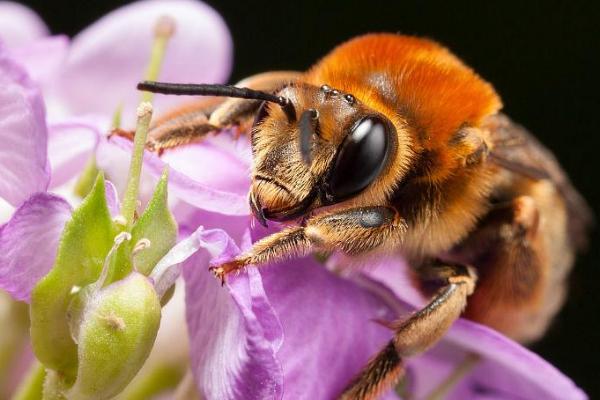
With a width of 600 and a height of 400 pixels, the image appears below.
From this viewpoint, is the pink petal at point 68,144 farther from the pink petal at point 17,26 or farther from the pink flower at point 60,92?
the pink petal at point 17,26

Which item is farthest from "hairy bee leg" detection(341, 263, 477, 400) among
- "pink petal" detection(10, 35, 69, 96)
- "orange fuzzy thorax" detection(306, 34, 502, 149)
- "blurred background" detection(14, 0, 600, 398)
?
"blurred background" detection(14, 0, 600, 398)

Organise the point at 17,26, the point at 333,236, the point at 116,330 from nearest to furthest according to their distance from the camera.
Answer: the point at 116,330, the point at 333,236, the point at 17,26

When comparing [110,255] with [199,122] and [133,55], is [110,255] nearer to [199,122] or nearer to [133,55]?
[199,122]

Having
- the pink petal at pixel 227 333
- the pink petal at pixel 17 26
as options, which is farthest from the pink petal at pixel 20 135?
the pink petal at pixel 17 26

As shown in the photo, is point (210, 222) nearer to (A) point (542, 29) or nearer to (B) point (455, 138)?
(B) point (455, 138)

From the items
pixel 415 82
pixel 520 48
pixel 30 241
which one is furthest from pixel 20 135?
pixel 520 48

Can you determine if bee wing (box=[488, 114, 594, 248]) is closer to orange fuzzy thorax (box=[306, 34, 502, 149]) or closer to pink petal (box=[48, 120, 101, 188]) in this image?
orange fuzzy thorax (box=[306, 34, 502, 149])
